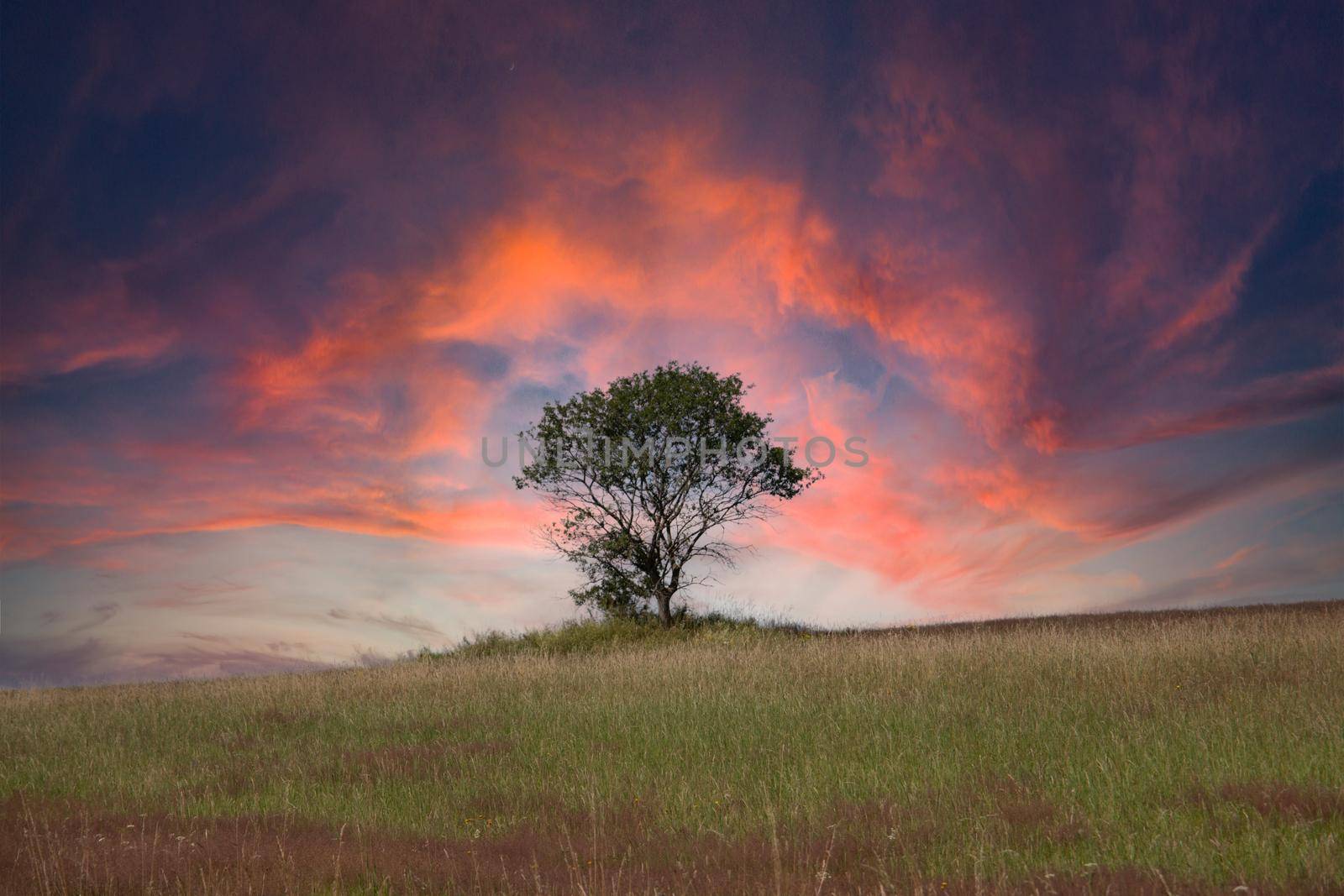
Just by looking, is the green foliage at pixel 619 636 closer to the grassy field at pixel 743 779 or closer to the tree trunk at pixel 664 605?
the tree trunk at pixel 664 605

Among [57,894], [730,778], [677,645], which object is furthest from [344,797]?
[677,645]

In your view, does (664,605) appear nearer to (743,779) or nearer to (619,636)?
(619,636)

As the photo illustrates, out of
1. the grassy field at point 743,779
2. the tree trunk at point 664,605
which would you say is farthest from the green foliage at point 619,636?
the grassy field at point 743,779

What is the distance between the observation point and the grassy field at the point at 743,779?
260 inches

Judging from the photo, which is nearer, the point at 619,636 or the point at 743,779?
the point at 743,779

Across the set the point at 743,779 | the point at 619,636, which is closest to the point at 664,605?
the point at 619,636

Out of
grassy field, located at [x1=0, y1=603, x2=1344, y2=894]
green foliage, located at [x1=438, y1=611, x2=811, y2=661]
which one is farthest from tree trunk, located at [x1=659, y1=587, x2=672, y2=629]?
grassy field, located at [x1=0, y1=603, x2=1344, y2=894]

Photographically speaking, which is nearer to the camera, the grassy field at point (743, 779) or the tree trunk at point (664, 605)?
the grassy field at point (743, 779)

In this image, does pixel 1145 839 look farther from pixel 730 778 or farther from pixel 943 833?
pixel 730 778

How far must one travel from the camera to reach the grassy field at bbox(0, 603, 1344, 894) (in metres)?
6.61

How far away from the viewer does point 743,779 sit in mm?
9555

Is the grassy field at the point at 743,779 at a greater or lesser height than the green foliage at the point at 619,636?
lesser

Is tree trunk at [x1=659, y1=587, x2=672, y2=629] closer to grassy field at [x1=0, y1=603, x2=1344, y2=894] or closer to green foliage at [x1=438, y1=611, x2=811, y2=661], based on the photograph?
green foliage at [x1=438, y1=611, x2=811, y2=661]

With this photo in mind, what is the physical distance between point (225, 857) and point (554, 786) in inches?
135
